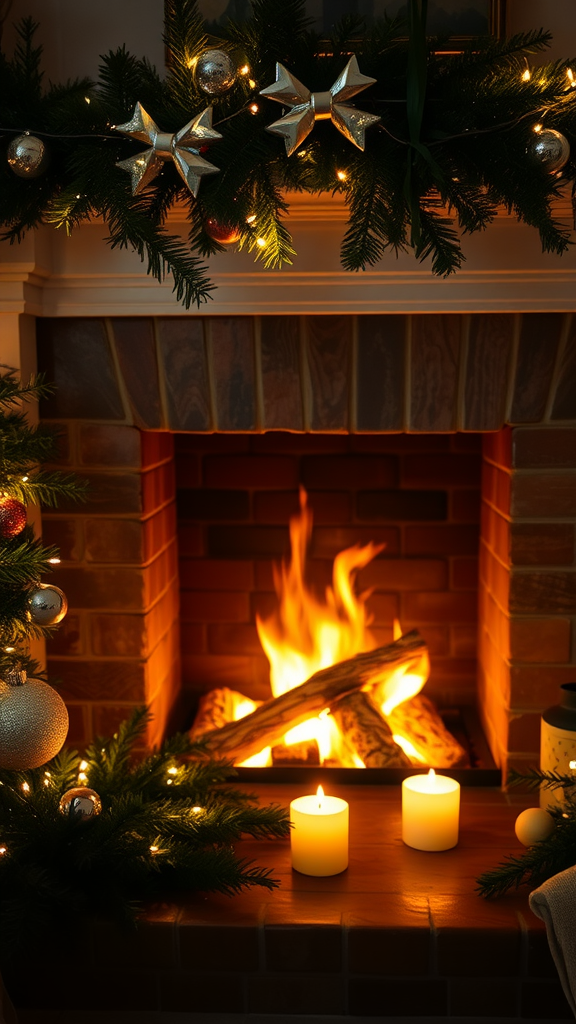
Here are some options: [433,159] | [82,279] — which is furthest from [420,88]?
[82,279]

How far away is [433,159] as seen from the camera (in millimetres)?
1166

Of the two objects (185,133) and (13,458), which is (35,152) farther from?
(13,458)

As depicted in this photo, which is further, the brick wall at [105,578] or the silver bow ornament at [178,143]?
the brick wall at [105,578]

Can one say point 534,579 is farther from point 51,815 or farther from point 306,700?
point 51,815

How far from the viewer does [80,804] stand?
51.8 inches

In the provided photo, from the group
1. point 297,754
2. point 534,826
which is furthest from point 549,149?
point 297,754

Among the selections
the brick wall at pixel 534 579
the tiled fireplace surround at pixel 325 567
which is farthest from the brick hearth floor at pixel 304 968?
the brick wall at pixel 534 579

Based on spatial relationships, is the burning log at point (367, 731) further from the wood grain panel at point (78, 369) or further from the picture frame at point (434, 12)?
the picture frame at point (434, 12)

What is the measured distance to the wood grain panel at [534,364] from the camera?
158 centimetres

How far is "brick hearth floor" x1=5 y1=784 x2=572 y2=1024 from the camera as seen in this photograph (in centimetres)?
129

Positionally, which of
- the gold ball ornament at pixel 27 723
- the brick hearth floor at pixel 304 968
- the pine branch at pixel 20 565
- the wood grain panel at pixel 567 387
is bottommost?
the brick hearth floor at pixel 304 968

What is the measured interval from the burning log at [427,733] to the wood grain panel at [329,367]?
0.66 meters

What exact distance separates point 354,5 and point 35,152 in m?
0.61

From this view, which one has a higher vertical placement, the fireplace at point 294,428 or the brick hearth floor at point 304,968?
the fireplace at point 294,428
